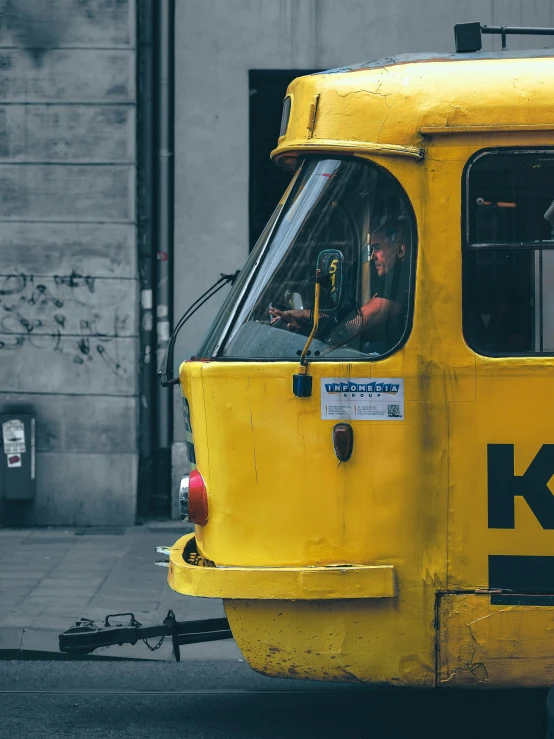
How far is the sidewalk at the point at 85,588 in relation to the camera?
20.3 ft

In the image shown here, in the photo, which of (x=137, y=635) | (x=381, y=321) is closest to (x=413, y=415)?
(x=381, y=321)

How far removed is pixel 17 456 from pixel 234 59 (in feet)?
13.8

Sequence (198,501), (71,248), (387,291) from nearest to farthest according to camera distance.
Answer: (387,291) < (198,501) < (71,248)

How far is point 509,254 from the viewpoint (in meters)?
4.10

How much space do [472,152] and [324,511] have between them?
5.10 ft

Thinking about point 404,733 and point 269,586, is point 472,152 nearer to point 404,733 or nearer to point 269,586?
point 269,586

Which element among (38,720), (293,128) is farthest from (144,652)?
(293,128)

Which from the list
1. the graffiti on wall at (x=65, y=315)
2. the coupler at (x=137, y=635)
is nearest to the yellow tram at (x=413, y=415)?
the coupler at (x=137, y=635)

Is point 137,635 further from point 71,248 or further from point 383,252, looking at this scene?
point 71,248

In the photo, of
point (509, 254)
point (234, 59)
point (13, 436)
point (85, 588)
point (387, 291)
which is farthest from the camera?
point (234, 59)

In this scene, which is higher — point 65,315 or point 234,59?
point 234,59

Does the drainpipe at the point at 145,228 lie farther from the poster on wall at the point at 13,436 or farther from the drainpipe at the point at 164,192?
the poster on wall at the point at 13,436

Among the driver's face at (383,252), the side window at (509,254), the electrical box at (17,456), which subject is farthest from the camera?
the electrical box at (17,456)

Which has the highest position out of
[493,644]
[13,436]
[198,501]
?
[198,501]
